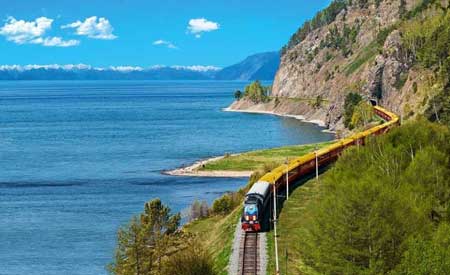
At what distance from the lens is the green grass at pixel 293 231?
51.6m

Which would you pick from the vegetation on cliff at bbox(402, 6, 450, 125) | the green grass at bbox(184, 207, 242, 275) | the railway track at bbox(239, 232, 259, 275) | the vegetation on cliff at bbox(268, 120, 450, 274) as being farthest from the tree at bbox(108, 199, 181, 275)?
the vegetation on cliff at bbox(402, 6, 450, 125)

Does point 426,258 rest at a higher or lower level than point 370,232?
lower

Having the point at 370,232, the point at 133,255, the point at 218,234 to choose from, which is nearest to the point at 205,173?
the point at 218,234

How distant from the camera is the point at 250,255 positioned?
2114 inches

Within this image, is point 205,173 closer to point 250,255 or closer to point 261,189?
point 261,189

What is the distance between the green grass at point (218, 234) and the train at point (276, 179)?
102 inches

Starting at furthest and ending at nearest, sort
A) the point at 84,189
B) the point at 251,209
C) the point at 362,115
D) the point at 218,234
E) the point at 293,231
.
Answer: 1. the point at 362,115
2. the point at 84,189
3. the point at 218,234
4. the point at 293,231
5. the point at 251,209

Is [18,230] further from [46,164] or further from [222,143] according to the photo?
[222,143]

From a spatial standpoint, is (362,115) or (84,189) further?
(362,115)

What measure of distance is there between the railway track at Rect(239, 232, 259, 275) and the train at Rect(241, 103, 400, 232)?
1215 millimetres

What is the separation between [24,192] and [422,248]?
295 ft

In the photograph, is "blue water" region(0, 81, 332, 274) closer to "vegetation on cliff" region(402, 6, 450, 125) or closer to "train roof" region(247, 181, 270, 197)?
"train roof" region(247, 181, 270, 197)

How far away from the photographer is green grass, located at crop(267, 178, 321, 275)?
5156 centimetres

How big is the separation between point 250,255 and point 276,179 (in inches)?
879
